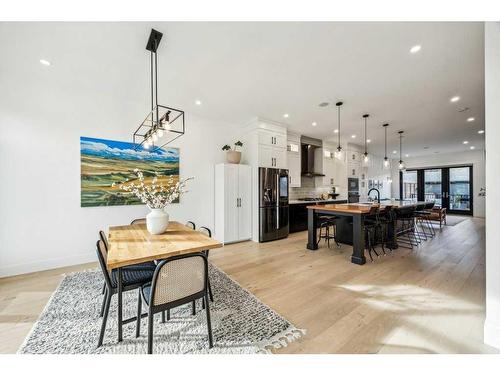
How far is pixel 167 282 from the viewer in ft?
4.88

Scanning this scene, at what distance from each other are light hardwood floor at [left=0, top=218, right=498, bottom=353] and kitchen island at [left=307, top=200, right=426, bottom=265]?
22cm

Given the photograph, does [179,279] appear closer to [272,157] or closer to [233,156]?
[233,156]

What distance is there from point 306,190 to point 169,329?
5.59m

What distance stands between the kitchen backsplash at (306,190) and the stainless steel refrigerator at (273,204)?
138 centimetres

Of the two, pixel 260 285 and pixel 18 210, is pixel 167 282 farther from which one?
pixel 18 210

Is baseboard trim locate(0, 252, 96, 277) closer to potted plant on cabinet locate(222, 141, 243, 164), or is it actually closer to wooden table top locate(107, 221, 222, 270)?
wooden table top locate(107, 221, 222, 270)

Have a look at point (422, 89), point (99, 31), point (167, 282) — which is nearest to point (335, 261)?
point (167, 282)

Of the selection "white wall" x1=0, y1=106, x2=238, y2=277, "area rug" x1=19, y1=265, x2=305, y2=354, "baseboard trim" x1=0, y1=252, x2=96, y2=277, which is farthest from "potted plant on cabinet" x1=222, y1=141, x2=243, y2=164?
"baseboard trim" x1=0, y1=252, x2=96, y2=277

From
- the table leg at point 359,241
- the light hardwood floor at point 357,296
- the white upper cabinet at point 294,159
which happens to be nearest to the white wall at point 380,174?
the white upper cabinet at point 294,159

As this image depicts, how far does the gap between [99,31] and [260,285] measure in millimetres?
3295

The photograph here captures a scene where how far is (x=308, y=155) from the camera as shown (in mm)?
6387
